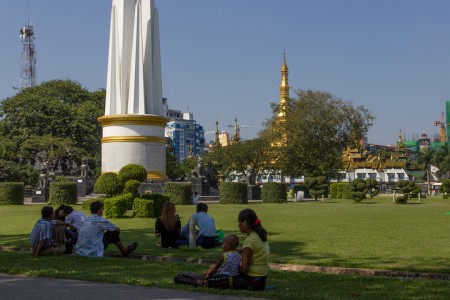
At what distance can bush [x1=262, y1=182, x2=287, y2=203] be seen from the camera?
3925cm

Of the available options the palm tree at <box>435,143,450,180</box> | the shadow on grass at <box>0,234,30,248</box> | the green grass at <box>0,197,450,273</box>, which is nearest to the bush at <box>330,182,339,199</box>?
the green grass at <box>0,197,450,273</box>

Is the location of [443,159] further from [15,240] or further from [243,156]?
[15,240]

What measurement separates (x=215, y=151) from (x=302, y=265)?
66.6 metres

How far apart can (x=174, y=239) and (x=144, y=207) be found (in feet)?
33.2

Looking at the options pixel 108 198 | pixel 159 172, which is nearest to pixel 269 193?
pixel 159 172

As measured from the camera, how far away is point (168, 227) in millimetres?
13539

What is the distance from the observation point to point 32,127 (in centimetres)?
6150

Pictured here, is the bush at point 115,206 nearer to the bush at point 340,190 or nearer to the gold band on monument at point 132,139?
the gold band on monument at point 132,139

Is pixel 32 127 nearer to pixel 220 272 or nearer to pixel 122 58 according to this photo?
pixel 122 58

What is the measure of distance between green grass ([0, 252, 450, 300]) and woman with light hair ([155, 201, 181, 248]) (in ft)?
6.49

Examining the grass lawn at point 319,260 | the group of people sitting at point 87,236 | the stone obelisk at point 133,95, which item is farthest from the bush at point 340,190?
the group of people sitting at point 87,236

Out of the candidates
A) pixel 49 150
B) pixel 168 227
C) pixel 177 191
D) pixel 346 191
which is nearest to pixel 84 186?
pixel 177 191

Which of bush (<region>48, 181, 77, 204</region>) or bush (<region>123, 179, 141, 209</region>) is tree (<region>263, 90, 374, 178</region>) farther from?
bush (<region>123, 179, 141, 209</region>)

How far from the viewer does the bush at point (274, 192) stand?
3925cm
